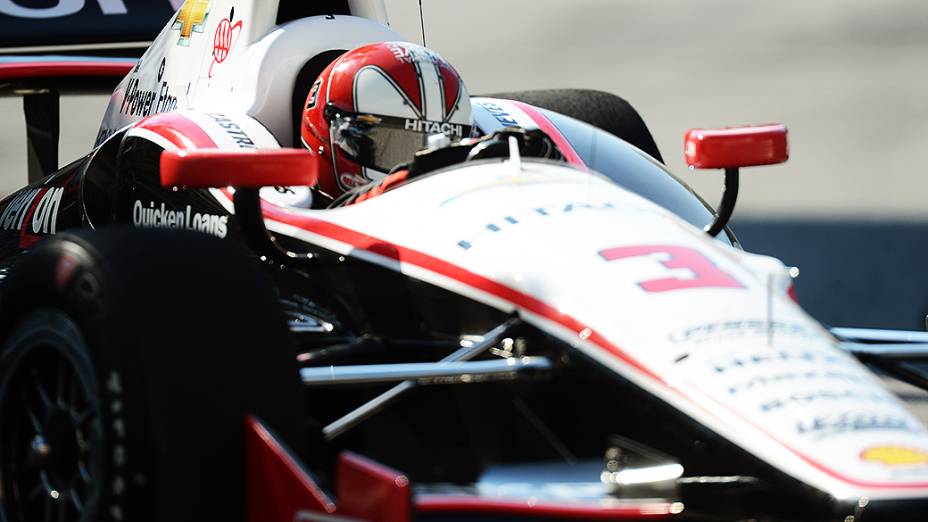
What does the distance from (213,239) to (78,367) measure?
0.30 m

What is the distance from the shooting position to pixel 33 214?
4.23 metres

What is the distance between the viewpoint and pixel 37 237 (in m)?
4.14

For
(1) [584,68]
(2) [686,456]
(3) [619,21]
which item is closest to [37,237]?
(2) [686,456]

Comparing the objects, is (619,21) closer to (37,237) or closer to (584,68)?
(584,68)

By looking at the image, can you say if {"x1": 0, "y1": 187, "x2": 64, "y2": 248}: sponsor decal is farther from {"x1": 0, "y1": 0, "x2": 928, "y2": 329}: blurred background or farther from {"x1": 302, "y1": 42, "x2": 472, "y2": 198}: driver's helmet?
{"x1": 0, "y1": 0, "x2": 928, "y2": 329}: blurred background

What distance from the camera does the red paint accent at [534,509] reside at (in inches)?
77.9

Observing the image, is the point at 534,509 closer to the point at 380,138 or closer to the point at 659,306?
the point at 659,306

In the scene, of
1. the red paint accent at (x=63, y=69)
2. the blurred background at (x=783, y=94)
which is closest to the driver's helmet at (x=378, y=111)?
the red paint accent at (x=63, y=69)

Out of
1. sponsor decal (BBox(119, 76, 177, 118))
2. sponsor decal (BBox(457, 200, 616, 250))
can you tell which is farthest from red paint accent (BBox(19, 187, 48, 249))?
sponsor decal (BBox(457, 200, 616, 250))

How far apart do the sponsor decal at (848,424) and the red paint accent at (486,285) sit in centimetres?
5

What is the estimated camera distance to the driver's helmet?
3500mm

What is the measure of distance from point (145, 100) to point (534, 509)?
9.33 ft

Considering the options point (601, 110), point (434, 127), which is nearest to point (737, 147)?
point (434, 127)

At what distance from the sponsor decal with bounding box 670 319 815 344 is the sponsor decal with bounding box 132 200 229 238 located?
128 cm
